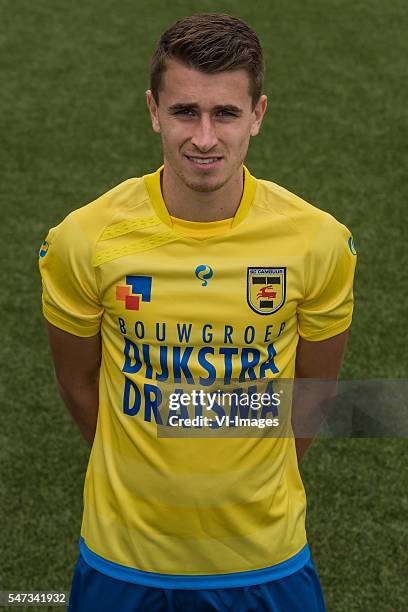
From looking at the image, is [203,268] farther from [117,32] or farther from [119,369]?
[117,32]

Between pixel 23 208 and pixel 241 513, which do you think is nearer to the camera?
pixel 241 513

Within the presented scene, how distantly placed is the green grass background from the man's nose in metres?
2.35

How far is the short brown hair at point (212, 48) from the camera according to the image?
94.3 inches

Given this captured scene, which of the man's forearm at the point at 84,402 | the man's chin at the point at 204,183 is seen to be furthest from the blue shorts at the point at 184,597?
the man's chin at the point at 204,183

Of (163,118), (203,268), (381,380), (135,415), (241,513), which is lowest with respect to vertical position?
(381,380)

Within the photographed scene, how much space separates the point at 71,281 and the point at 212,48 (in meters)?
0.64

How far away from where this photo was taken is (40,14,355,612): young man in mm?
2479

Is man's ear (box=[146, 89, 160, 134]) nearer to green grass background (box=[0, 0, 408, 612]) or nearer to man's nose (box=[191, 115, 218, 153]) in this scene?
man's nose (box=[191, 115, 218, 153])

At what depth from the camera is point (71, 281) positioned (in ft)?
8.57

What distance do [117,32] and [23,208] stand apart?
308 cm

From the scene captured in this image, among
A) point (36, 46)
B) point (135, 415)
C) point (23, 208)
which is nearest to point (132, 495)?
point (135, 415)

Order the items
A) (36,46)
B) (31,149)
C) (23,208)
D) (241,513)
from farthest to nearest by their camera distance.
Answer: (36,46), (31,149), (23,208), (241,513)

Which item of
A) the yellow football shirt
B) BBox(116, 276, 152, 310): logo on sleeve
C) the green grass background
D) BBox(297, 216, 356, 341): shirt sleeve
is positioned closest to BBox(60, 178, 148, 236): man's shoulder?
the yellow football shirt

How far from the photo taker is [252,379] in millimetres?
2578
